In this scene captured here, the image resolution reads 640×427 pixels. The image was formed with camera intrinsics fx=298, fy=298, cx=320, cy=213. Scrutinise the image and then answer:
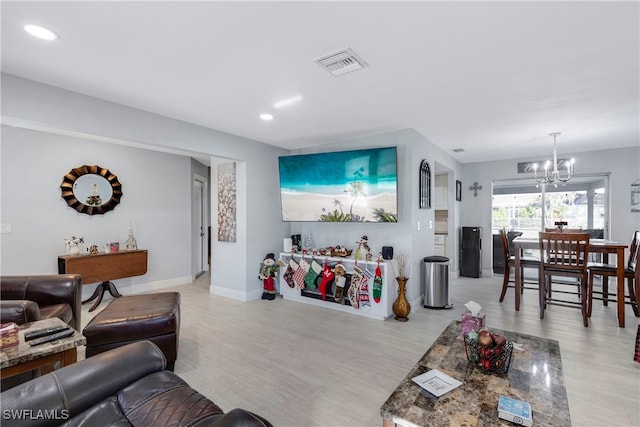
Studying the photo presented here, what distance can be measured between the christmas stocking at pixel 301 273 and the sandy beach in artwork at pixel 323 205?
661mm

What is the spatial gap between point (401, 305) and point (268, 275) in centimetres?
195

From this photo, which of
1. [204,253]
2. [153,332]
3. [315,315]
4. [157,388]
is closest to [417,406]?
[157,388]

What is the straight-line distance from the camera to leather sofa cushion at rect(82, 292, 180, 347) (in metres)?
2.29

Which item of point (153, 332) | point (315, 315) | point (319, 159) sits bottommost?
point (315, 315)

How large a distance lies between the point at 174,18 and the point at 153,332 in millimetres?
2248

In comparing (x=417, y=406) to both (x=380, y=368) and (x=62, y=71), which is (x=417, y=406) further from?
(x=62, y=71)

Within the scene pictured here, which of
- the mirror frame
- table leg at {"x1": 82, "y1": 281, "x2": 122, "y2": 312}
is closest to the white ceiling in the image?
the mirror frame

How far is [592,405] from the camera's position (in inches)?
80.0

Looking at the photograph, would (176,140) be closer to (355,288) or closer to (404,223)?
(355,288)

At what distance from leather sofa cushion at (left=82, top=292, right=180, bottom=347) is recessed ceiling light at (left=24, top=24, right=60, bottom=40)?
6.55 ft

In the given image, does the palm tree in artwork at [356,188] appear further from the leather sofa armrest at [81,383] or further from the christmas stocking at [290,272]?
the leather sofa armrest at [81,383]

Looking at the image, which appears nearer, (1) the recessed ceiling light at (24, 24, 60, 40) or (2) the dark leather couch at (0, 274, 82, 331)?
(1) the recessed ceiling light at (24, 24, 60, 40)

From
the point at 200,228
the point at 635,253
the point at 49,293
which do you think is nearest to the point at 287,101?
the point at 49,293

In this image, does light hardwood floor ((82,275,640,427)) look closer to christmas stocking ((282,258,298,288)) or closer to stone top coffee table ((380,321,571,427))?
christmas stocking ((282,258,298,288))
